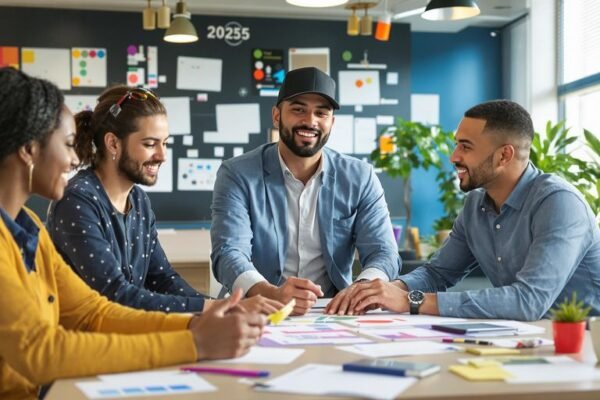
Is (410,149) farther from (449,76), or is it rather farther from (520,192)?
(520,192)

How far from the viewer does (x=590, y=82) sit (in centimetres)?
753

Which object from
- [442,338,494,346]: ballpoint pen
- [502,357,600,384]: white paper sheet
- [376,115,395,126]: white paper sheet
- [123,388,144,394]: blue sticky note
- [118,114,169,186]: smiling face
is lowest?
[442,338,494,346]: ballpoint pen

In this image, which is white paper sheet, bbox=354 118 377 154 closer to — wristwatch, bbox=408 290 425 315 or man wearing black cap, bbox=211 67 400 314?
man wearing black cap, bbox=211 67 400 314

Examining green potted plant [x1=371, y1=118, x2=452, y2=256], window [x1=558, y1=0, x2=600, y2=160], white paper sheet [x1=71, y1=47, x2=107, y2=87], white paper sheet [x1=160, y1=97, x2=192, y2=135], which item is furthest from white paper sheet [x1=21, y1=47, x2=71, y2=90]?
window [x1=558, y1=0, x2=600, y2=160]

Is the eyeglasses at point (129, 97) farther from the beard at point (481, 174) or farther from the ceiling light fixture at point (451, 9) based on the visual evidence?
the ceiling light fixture at point (451, 9)

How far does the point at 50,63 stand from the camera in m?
7.92

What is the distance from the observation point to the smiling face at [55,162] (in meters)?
1.84

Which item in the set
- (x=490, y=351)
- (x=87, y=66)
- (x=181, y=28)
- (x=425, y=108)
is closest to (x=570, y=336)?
(x=490, y=351)

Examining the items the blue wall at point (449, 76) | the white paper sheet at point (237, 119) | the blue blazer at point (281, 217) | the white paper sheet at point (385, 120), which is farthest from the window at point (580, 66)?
the blue blazer at point (281, 217)

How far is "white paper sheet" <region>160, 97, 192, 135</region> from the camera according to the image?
26.5 ft

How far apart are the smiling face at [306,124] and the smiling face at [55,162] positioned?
1464mm

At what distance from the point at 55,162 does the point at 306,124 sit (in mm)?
1533

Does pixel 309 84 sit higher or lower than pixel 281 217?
higher

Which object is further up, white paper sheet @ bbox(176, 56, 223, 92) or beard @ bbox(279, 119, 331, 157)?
white paper sheet @ bbox(176, 56, 223, 92)
